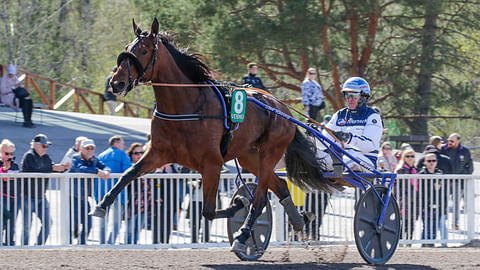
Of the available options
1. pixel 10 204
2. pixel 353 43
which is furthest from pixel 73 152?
pixel 353 43

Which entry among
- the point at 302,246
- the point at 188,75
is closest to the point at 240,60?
the point at 302,246

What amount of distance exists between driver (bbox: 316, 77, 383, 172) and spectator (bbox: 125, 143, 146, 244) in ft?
8.06

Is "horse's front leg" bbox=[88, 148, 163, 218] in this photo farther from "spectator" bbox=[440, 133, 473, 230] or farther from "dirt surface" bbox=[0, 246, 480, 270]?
"spectator" bbox=[440, 133, 473, 230]

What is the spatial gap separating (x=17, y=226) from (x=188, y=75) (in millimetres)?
3026

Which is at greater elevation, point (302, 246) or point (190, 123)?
point (190, 123)

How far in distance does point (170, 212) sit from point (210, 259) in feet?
5.42

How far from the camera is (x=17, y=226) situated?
8938mm

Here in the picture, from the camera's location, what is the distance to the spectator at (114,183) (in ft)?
30.0

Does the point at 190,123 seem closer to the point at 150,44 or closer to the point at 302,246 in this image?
the point at 150,44

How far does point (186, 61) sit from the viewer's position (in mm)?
7141

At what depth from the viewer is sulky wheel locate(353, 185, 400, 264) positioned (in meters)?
7.57

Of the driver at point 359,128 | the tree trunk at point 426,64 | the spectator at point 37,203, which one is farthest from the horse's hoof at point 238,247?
the tree trunk at point 426,64

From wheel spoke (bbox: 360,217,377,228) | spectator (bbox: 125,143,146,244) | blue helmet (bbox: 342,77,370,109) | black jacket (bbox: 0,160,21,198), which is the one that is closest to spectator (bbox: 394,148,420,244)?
wheel spoke (bbox: 360,217,377,228)

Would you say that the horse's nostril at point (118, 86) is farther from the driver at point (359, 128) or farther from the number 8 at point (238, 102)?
the driver at point (359, 128)
